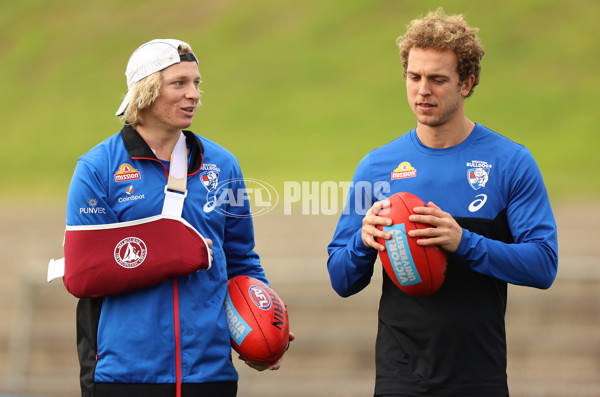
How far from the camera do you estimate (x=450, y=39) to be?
359 centimetres

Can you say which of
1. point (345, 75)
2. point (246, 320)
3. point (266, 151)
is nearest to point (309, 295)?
point (246, 320)

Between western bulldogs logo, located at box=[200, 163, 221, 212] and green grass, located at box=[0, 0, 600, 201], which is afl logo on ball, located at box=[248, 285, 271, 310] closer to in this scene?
western bulldogs logo, located at box=[200, 163, 221, 212]

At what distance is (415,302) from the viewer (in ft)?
11.9

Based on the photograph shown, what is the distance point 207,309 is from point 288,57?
27171 mm

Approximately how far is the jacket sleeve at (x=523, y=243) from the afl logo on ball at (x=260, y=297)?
0.89 metres

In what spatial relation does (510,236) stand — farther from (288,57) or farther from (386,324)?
(288,57)

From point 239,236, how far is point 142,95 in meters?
0.77

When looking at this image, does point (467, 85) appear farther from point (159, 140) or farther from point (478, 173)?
point (159, 140)

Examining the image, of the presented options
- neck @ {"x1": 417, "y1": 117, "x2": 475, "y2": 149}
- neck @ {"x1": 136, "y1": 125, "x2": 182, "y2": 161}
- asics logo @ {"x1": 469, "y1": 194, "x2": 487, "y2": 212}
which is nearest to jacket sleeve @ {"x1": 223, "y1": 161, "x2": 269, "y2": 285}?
neck @ {"x1": 136, "y1": 125, "x2": 182, "y2": 161}

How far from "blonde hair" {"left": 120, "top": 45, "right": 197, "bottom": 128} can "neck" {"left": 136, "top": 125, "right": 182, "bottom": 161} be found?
5 centimetres

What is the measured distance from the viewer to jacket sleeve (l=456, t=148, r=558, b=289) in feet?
11.3

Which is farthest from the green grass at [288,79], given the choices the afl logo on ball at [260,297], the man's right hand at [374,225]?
the man's right hand at [374,225]

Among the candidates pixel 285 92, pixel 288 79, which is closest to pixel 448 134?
pixel 285 92

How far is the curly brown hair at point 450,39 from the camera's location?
3.60 m
